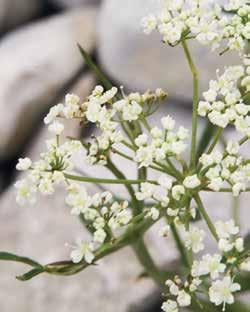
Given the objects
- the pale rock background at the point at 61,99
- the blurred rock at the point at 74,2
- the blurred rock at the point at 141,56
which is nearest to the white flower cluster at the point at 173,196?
the pale rock background at the point at 61,99

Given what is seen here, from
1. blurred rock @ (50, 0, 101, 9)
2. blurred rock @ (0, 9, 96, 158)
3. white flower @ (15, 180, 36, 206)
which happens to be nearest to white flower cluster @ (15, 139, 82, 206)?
white flower @ (15, 180, 36, 206)

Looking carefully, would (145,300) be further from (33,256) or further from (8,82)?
(8,82)

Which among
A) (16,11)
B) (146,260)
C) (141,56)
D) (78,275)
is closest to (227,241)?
(146,260)

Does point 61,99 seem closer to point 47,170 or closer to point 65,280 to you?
point 65,280

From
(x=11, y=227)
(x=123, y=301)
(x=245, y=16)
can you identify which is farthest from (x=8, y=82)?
(x=245, y=16)

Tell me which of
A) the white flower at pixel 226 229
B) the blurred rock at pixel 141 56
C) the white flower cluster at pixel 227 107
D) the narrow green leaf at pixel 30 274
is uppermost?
the white flower cluster at pixel 227 107

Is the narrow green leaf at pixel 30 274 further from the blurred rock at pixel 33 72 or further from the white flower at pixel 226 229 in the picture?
the blurred rock at pixel 33 72
